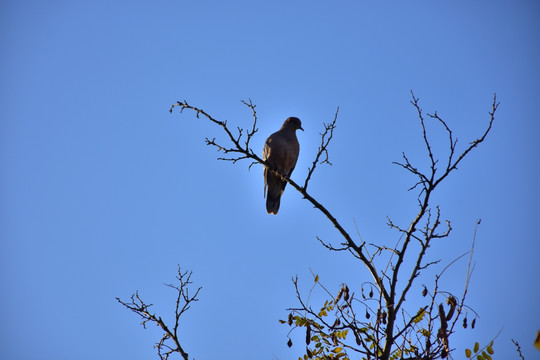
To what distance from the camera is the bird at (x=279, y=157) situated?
7617mm

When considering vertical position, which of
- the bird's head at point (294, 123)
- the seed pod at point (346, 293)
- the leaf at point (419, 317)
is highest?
the bird's head at point (294, 123)

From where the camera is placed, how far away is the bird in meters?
7.62

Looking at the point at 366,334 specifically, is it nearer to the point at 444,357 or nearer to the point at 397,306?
the point at 397,306

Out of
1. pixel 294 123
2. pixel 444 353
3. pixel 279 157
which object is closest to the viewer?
pixel 444 353

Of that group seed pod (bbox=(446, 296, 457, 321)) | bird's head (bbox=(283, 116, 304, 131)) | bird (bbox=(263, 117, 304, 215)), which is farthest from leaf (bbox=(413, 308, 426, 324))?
bird's head (bbox=(283, 116, 304, 131))

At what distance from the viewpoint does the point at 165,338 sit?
154 inches

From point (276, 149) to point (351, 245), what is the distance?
Answer: 4110 millimetres

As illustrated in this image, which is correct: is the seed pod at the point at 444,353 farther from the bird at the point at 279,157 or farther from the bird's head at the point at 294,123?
the bird's head at the point at 294,123

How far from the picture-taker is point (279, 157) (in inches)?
299

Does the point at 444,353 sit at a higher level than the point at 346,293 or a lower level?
lower

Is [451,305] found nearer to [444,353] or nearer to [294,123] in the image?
[444,353]

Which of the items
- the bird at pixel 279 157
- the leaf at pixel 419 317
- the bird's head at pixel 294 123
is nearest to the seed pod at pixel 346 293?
the leaf at pixel 419 317

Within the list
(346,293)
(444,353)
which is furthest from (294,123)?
(444,353)

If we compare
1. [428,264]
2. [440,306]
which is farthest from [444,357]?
[428,264]
